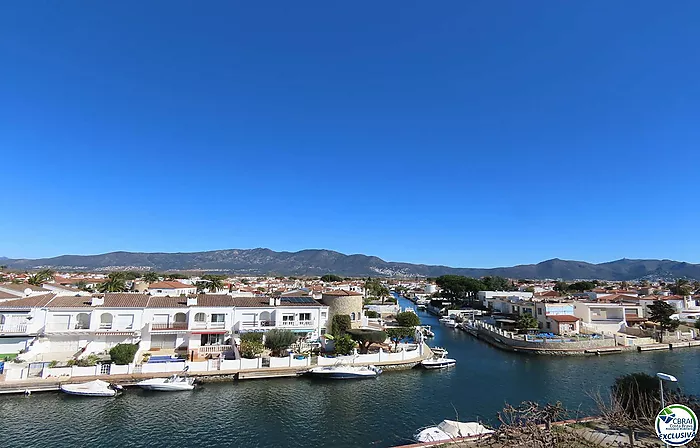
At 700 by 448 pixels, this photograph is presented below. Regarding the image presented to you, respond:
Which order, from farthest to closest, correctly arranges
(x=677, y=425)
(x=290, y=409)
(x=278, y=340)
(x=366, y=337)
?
(x=366, y=337), (x=278, y=340), (x=290, y=409), (x=677, y=425)

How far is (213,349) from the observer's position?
2922 centimetres

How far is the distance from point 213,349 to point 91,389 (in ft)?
28.5

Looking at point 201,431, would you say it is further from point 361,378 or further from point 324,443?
point 361,378

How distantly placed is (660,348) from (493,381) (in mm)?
23872

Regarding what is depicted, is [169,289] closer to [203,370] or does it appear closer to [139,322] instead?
[139,322]

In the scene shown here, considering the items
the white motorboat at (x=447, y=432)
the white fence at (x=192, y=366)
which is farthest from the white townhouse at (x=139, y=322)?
the white motorboat at (x=447, y=432)

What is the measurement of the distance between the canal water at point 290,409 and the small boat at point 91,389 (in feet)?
1.21

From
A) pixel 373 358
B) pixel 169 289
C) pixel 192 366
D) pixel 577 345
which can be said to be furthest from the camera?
pixel 169 289

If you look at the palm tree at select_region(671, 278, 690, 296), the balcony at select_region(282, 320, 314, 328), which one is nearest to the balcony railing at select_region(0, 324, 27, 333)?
the balcony at select_region(282, 320, 314, 328)

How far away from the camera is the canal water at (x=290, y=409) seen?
56.7 feet

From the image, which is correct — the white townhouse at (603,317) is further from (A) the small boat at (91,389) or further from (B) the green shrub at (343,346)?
(A) the small boat at (91,389)

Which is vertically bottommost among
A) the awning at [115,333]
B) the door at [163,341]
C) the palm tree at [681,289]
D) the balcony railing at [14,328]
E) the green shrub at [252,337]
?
the door at [163,341]

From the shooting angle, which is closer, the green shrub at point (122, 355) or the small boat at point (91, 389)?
the small boat at point (91, 389)

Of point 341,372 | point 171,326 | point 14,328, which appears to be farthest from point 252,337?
point 14,328
